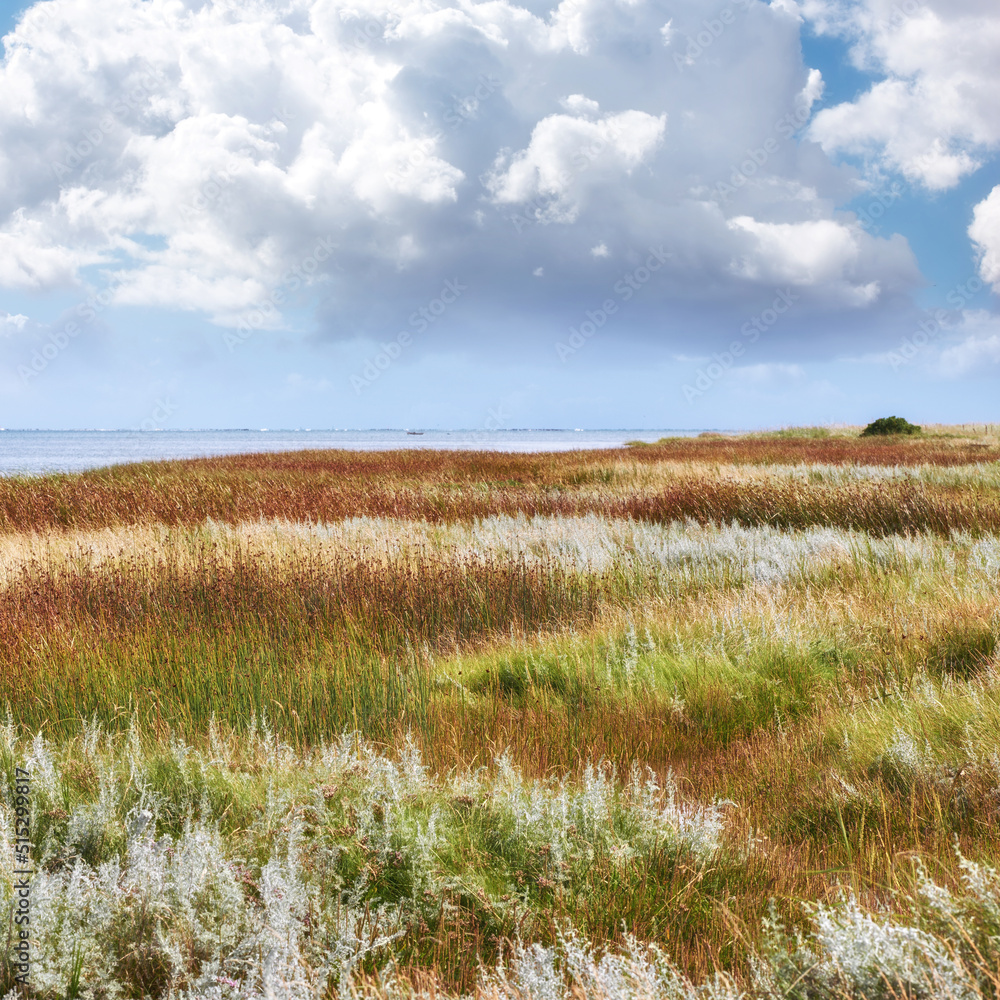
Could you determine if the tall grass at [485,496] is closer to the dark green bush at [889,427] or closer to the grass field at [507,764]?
the grass field at [507,764]

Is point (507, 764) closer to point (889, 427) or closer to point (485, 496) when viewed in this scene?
point (485, 496)

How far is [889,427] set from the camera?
3544cm

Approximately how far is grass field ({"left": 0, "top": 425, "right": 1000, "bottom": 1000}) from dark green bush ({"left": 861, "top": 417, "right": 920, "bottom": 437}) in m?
29.9

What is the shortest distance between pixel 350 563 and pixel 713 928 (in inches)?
230

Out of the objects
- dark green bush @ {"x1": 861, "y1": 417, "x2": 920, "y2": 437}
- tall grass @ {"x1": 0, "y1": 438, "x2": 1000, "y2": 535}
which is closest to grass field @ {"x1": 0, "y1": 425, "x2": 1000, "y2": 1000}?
tall grass @ {"x1": 0, "y1": 438, "x2": 1000, "y2": 535}

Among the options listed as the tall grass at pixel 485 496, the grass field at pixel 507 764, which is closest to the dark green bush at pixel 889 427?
the tall grass at pixel 485 496

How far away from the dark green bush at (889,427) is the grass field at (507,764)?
98.1 ft

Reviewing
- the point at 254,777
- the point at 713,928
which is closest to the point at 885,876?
the point at 713,928

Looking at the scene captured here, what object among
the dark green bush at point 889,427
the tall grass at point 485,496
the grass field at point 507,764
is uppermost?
the dark green bush at point 889,427

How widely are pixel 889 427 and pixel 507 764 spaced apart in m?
39.2

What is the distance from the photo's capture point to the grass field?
1.73 m

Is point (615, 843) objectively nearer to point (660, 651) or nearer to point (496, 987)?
point (496, 987)

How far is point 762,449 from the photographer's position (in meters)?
26.9

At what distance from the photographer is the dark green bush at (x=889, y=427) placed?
1391 inches
